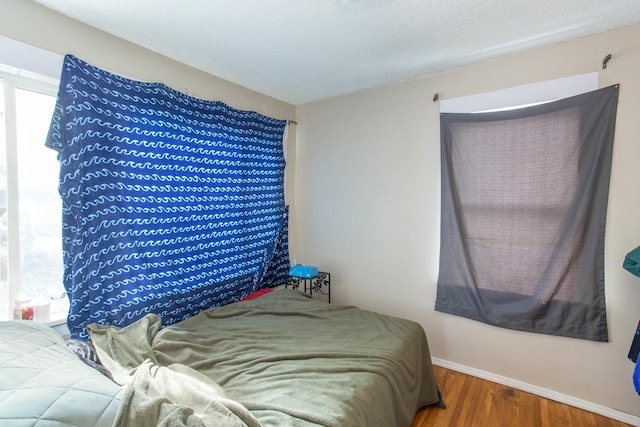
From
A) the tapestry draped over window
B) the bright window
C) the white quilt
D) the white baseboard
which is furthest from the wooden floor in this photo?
the bright window

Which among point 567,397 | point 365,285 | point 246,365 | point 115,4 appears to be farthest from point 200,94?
point 567,397

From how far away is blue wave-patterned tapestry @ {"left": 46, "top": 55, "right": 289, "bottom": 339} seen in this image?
1.71 m

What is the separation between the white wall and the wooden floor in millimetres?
116

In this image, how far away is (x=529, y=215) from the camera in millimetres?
2094

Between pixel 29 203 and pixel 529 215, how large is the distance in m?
3.17

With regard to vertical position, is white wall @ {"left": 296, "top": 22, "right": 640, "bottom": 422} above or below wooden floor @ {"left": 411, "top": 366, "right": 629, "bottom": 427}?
above

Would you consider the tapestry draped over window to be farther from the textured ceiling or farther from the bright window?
the bright window

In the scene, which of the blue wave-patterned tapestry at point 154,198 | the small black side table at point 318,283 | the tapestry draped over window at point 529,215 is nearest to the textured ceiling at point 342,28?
the blue wave-patterned tapestry at point 154,198

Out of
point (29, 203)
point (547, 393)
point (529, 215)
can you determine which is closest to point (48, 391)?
point (29, 203)

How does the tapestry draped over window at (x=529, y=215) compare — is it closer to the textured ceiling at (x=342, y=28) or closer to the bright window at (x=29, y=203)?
the textured ceiling at (x=342, y=28)

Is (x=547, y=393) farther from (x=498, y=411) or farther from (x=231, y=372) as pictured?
(x=231, y=372)

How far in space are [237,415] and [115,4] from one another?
82.4 inches

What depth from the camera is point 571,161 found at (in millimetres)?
1946

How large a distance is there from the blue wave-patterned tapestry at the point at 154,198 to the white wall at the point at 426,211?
0.65 m
